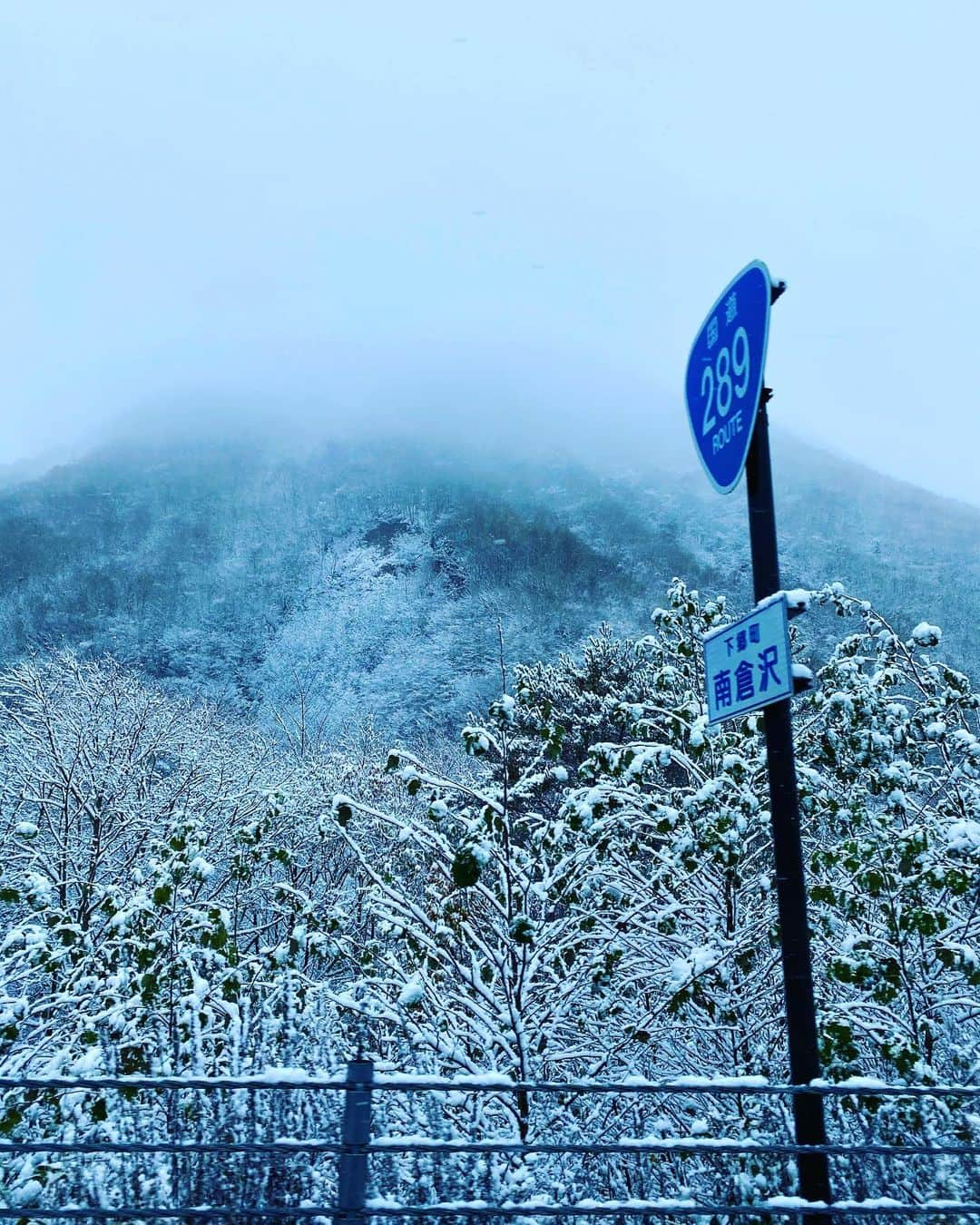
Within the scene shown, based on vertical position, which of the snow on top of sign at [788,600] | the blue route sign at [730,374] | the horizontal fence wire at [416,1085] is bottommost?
the horizontal fence wire at [416,1085]

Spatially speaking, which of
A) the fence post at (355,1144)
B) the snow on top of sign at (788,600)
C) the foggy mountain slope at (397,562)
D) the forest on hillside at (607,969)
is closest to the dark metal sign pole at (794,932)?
the snow on top of sign at (788,600)

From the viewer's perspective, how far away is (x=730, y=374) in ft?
10.7

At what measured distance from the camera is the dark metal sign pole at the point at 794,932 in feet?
8.79

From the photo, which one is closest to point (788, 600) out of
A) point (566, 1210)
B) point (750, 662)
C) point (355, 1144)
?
point (750, 662)

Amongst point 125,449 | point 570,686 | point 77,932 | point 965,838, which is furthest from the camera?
point 125,449

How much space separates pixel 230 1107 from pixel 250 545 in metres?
92.1

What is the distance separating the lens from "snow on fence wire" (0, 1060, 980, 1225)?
2.64m

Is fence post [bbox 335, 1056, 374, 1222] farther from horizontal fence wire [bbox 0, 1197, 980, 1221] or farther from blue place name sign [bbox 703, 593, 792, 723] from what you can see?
blue place name sign [bbox 703, 593, 792, 723]

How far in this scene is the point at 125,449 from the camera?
12650 cm

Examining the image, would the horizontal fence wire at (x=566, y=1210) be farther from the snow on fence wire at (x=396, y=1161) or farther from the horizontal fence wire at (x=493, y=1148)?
the horizontal fence wire at (x=493, y=1148)

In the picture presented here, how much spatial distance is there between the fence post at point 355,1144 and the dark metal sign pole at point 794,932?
1.46m

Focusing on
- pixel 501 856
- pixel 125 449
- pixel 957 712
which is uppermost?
pixel 125 449

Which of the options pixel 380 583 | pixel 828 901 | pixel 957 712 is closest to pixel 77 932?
pixel 828 901

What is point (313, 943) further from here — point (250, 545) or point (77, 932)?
point (250, 545)
